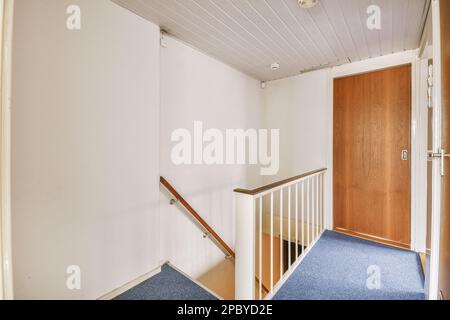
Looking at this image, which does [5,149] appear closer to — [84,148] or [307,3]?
[84,148]

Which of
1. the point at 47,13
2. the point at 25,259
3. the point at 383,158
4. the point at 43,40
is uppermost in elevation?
the point at 47,13

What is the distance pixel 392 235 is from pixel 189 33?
10.4ft

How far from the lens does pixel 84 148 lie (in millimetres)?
1495

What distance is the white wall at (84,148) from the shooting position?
1256mm

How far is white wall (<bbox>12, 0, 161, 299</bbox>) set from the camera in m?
1.26

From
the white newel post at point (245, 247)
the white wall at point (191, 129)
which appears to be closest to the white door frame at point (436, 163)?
the white newel post at point (245, 247)

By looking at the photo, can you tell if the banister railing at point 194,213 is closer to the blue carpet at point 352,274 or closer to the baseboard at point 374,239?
the blue carpet at point 352,274

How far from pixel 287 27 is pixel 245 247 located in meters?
1.95

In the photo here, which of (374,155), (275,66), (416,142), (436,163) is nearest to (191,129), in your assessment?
(275,66)

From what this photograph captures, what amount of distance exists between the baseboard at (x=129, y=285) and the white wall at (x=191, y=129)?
222mm

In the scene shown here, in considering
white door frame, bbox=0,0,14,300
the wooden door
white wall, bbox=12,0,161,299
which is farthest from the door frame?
white door frame, bbox=0,0,14,300

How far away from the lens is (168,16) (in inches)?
71.1
